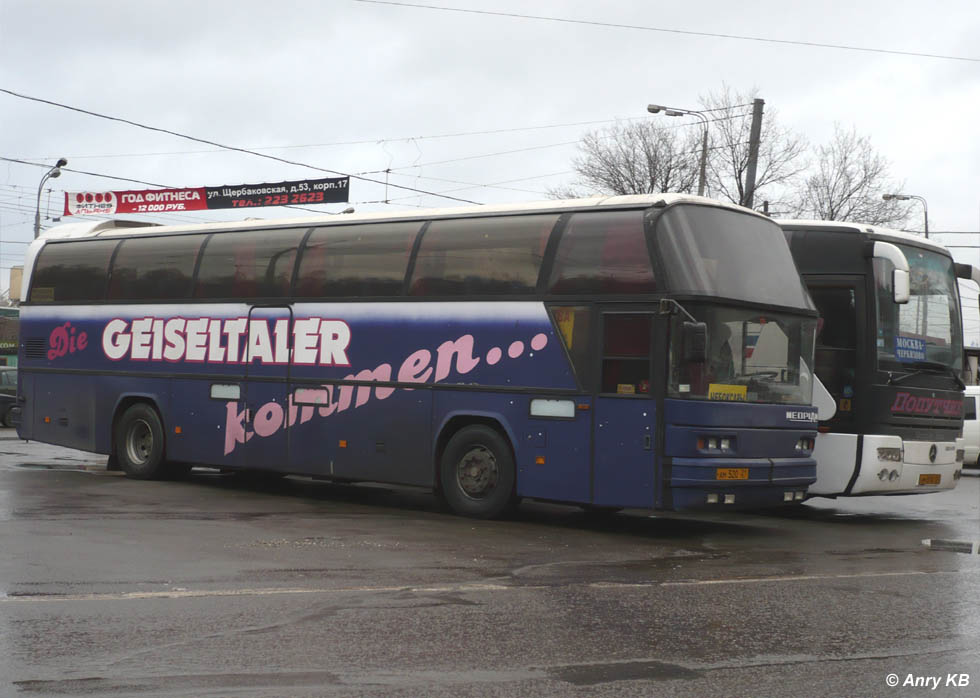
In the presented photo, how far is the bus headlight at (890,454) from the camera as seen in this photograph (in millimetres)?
14023

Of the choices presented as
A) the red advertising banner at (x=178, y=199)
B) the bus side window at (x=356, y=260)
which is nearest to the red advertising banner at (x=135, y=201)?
the red advertising banner at (x=178, y=199)

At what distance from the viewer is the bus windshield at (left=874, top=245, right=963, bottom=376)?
14219 millimetres

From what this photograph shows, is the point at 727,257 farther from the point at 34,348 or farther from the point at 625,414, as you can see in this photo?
the point at 34,348

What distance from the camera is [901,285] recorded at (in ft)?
44.8

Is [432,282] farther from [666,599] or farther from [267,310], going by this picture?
[666,599]

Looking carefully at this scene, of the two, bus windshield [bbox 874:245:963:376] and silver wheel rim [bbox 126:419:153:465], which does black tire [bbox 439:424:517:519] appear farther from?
silver wheel rim [bbox 126:419:153:465]

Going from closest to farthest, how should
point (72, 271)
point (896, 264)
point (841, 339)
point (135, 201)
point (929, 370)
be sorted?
point (896, 264) < point (841, 339) < point (929, 370) < point (72, 271) < point (135, 201)

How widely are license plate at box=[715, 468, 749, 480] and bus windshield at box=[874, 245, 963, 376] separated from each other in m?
2.88

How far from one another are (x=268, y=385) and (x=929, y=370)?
791 centimetres

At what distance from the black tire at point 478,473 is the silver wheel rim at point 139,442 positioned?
530 cm

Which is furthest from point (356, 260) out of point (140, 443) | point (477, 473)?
point (140, 443)

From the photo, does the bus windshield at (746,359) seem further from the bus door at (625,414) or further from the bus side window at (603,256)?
the bus side window at (603,256)

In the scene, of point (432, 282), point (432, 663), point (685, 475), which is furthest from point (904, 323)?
point (432, 663)

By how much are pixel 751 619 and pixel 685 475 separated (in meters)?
4.16
